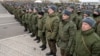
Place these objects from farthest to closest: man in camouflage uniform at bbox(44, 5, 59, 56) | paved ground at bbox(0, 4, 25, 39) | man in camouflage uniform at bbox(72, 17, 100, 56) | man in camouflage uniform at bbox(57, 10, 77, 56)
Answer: paved ground at bbox(0, 4, 25, 39), man in camouflage uniform at bbox(44, 5, 59, 56), man in camouflage uniform at bbox(57, 10, 77, 56), man in camouflage uniform at bbox(72, 17, 100, 56)

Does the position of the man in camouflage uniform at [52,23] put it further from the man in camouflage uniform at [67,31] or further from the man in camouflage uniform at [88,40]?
the man in camouflage uniform at [88,40]

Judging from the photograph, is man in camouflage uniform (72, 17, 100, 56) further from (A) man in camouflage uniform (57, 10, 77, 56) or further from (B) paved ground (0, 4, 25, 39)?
(B) paved ground (0, 4, 25, 39)

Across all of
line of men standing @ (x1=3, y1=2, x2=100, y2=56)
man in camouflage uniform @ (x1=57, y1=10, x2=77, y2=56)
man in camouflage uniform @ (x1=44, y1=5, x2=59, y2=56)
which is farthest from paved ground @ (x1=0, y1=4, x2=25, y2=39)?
man in camouflage uniform @ (x1=57, y1=10, x2=77, y2=56)

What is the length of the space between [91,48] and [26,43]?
483 cm

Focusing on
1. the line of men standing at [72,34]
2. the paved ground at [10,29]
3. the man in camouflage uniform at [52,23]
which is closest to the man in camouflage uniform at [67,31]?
the line of men standing at [72,34]

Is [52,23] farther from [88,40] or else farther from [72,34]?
[88,40]

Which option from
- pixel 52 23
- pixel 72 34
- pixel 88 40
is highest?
pixel 88 40

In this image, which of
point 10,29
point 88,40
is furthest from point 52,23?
point 10,29

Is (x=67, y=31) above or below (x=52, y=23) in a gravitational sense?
above

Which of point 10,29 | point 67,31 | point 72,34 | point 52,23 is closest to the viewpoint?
point 72,34

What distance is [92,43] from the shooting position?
316cm

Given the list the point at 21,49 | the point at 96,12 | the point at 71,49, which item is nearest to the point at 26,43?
the point at 21,49

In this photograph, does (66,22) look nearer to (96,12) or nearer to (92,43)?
(92,43)

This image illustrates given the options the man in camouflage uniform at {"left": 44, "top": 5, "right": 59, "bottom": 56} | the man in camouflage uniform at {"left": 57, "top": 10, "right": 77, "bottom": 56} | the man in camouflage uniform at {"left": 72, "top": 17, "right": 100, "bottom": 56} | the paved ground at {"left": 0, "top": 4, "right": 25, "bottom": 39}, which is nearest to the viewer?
the man in camouflage uniform at {"left": 72, "top": 17, "right": 100, "bottom": 56}
